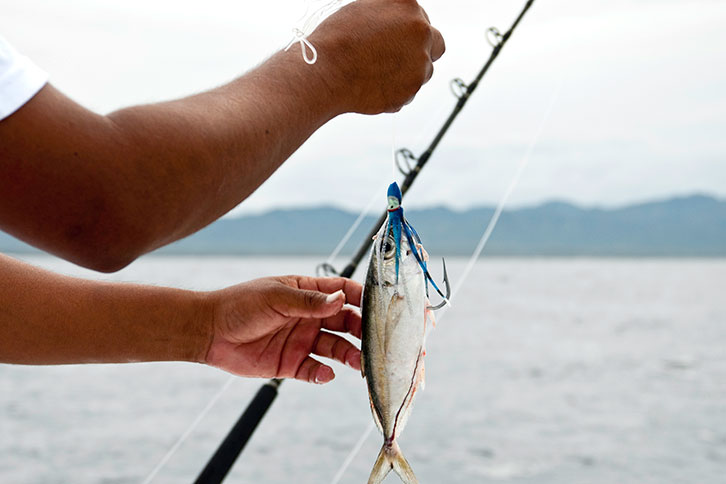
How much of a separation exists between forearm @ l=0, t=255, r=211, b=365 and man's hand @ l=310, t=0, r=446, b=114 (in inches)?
33.3

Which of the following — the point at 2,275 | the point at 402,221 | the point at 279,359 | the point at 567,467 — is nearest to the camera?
the point at 402,221

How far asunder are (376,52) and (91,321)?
1.02 meters

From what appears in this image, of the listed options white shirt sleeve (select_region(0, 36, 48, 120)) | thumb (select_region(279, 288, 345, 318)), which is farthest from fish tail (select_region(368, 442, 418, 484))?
white shirt sleeve (select_region(0, 36, 48, 120))

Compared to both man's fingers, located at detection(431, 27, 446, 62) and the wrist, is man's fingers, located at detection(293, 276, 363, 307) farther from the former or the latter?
man's fingers, located at detection(431, 27, 446, 62)

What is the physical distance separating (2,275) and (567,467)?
713 inches

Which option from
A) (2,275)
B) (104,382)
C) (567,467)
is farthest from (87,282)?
(104,382)

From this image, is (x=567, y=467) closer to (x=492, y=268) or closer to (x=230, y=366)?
(x=230, y=366)

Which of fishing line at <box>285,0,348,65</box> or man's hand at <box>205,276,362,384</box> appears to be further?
man's hand at <box>205,276,362,384</box>

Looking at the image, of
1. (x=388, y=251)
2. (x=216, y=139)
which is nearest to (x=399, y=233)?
(x=388, y=251)

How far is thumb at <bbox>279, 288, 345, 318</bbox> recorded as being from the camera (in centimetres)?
177

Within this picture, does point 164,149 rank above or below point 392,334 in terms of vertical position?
above

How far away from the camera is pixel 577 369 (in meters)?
30.3

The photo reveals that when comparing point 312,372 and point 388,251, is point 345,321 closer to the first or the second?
point 312,372

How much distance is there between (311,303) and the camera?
1.79 metres
